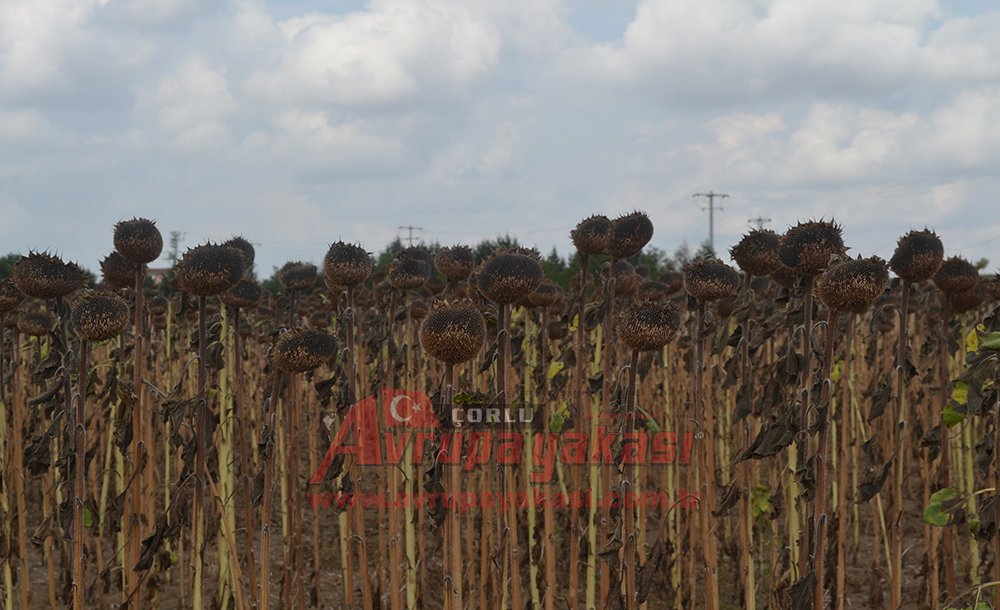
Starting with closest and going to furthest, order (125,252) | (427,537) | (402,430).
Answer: (125,252), (402,430), (427,537)

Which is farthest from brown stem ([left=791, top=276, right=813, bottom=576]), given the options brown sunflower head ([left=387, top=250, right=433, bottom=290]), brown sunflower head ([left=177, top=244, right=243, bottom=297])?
brown sunflower head ([left=387, top=250, right=433, bottom=290])

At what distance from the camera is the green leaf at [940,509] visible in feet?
10.9

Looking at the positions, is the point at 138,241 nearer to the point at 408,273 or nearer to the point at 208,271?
the point at 208,271

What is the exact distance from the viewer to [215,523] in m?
4.81

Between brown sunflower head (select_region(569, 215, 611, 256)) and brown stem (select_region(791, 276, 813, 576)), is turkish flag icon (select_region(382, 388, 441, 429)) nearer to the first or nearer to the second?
brown sunflower head (select_region(569, 215, 611, 256))

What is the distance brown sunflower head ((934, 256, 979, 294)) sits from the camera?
495 cm

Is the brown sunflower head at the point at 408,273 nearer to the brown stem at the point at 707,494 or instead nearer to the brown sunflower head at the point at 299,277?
the brown sunflower head at the point at 299,277

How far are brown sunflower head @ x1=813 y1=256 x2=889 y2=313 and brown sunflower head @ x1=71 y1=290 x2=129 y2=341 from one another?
294cm

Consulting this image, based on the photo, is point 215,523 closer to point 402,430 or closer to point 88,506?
point 88,506

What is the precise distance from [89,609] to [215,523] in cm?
287

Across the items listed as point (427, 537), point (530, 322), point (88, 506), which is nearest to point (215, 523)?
point (88, 506)

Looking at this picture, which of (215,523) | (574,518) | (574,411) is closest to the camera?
(215,523)

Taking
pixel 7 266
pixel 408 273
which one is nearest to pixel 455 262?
pixel 408 273

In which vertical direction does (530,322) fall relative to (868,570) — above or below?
above
